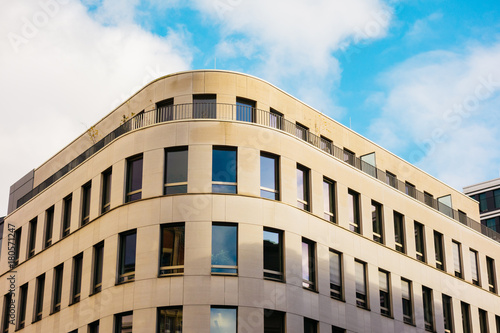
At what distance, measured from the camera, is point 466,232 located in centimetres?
5781

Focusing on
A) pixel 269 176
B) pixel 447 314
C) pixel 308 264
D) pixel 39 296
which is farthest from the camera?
pixel 447 314

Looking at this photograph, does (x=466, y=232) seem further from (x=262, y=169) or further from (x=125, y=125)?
(x=125, y=125)

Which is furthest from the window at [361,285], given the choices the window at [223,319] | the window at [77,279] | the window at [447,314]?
the window at [77,279]

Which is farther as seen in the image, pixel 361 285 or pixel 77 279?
pixel 361 285

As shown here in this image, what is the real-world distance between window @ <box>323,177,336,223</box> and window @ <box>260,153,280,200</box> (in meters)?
4.02

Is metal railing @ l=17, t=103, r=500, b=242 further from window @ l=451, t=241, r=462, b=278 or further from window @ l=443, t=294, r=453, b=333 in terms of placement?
window @ l=443, t=294, r=453, b=333

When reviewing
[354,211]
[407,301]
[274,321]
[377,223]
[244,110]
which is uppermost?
[244,110]

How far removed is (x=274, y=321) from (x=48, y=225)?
56.1ft

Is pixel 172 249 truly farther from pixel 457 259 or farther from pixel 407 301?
pixel 457 259

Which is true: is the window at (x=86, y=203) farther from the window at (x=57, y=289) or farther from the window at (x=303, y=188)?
the window at (x=303, y=188)

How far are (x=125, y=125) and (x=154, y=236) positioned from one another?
845 centimetres

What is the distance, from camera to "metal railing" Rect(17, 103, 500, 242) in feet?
151

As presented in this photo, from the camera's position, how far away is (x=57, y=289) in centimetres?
4844

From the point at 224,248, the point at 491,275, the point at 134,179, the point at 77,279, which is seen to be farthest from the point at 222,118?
the point at 491,275
